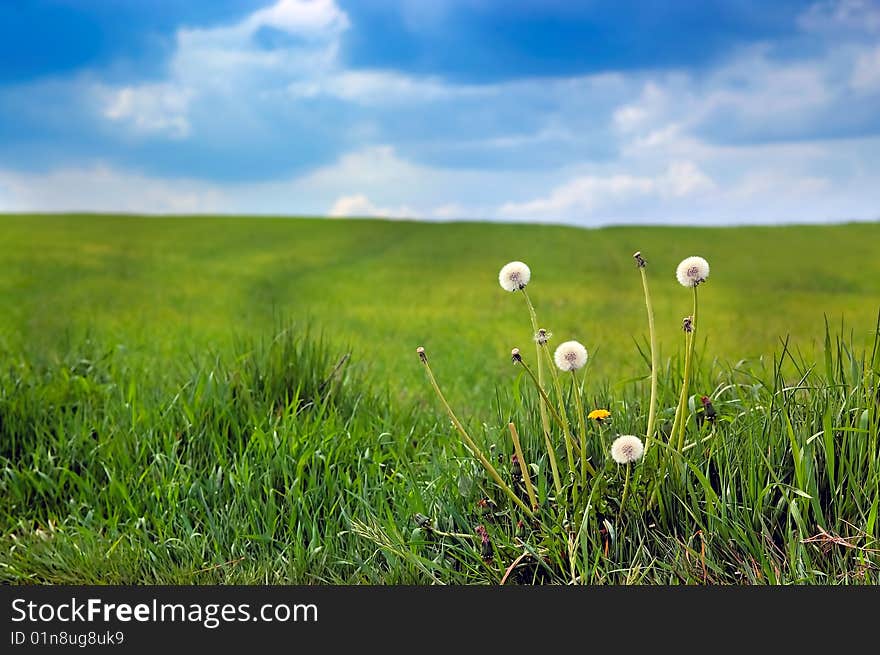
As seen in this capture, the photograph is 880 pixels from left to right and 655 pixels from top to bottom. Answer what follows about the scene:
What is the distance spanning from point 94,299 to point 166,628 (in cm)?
813

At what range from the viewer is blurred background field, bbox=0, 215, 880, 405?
6094 mm

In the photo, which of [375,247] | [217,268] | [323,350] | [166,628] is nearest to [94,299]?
[217,268]

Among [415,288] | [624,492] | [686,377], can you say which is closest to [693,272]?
[686,377]

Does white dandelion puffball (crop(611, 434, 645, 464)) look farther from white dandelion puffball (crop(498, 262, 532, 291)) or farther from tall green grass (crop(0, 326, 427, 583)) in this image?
tall green grass (crop(0, 326, 427, 583))

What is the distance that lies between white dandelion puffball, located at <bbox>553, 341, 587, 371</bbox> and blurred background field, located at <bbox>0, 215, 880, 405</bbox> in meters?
0.94

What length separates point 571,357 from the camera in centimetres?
232

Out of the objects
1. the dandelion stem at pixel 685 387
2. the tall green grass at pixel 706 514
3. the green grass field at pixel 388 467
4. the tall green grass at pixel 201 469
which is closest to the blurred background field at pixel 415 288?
the green grass field at pixel 388 467

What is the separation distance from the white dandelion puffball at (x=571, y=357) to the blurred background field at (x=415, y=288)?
3.08 feet

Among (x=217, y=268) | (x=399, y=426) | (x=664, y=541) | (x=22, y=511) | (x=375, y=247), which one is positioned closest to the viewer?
(x=664, y=541)

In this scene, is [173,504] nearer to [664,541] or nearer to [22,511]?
[22,511]

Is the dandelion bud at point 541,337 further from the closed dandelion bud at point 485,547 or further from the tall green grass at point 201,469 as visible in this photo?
the tall green grass at point 201,469

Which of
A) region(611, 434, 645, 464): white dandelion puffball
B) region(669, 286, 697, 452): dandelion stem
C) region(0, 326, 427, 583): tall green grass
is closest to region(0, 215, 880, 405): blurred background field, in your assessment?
region(0, 326, 427, 583): tall green grass

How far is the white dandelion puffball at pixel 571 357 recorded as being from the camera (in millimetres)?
2309

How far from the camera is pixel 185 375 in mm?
4352
